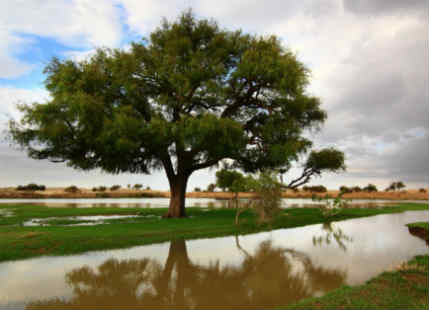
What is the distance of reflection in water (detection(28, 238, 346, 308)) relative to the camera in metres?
8.33

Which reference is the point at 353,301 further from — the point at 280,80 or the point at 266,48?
the point at 266,48

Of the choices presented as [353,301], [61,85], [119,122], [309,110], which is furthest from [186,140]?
[353,301]

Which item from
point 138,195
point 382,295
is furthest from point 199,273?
point 138,195

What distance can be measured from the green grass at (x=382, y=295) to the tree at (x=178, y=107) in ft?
52.6

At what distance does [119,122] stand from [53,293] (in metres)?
16.3

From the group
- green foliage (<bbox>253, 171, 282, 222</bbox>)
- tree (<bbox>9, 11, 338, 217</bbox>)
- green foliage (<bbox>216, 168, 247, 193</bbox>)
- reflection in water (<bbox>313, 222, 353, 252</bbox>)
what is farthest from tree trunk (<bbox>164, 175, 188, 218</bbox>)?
reflection in water (<bbox>313, 222, 353, 252</bbox>)

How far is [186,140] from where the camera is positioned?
24422mm

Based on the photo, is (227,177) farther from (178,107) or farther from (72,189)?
(72,189)

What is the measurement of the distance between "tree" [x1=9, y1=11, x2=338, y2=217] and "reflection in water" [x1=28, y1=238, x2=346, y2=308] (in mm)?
13191

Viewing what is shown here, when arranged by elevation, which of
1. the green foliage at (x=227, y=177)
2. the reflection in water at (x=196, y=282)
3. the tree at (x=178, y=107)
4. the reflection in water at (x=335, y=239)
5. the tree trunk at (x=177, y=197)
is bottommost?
the reflection in water at (x=335, y=239)

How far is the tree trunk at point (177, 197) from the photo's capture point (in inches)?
1159

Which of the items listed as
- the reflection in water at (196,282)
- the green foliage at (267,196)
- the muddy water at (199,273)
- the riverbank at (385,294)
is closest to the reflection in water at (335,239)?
the muddy water at (199,273)

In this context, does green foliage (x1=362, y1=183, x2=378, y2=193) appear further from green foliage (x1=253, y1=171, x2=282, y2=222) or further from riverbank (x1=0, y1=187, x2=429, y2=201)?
green foliage (x1=253, y1=171, x2=282, y2=222)

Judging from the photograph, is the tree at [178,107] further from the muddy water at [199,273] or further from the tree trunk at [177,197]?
the muddy water at [199,273]
